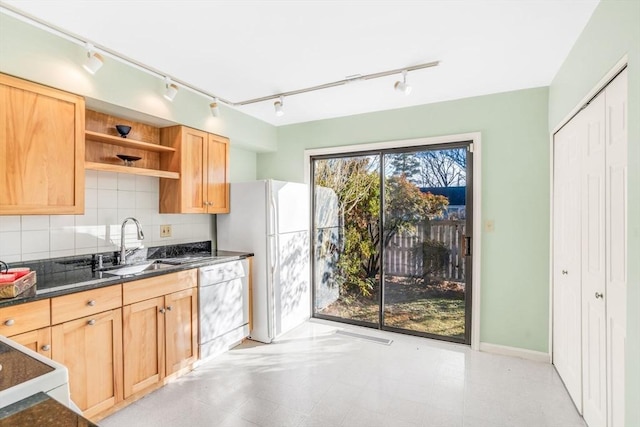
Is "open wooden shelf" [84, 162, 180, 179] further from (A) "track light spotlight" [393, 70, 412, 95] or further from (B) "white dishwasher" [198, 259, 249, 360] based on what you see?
(A) "track light spotlight" [393, 70, 412, 95]

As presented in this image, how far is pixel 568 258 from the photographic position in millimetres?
2373

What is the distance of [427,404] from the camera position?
2.24 m

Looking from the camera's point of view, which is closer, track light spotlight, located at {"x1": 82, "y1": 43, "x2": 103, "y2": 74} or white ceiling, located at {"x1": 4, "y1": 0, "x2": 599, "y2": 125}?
white ceiling, located at {"x1": 4, "y1": 0, "x2": 599, "y2": 125}

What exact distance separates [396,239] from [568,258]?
1.51 meters

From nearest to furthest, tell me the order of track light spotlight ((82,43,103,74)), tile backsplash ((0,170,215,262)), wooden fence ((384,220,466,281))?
track light spotlight ((82,43,103,74)) → tile backsplash ((0,170,215,262)) → wooden fence ((384,220,466,281))

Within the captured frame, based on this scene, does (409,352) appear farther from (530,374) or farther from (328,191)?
(328,191)

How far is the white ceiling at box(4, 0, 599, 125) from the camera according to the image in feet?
5.88

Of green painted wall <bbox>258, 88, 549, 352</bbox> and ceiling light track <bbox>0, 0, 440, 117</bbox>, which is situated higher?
ceiling light track <bbox>0, 0, 440, 117</bbox>

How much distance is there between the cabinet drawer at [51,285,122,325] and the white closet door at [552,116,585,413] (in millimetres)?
3069

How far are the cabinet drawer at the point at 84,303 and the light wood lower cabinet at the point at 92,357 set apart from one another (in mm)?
35

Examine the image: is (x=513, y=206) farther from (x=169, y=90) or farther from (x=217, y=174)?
(x=169, y=90)

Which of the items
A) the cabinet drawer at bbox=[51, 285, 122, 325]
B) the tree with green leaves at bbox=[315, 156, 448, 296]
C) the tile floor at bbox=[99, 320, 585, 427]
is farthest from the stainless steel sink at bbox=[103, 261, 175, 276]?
the tree with green leaves at bbox=[315, 156, 448, 296]

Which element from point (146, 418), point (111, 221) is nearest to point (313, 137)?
point (111, 221)

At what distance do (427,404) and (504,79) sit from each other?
2626mm
